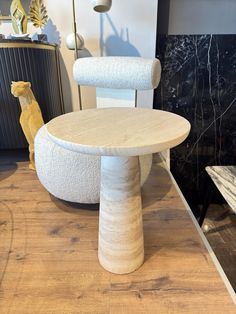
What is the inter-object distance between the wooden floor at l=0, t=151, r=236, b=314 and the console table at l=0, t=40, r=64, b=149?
460 millimetres

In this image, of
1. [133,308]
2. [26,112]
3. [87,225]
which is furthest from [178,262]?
[26,112]

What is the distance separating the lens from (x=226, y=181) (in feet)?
4.81

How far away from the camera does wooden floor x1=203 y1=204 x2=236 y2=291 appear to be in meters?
1.54

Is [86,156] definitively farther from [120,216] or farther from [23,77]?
[23,77]

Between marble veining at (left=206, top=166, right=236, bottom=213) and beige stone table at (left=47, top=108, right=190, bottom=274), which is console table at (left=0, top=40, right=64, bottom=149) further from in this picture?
marble veining at (left=206, top=166, right=236, bottom=213)

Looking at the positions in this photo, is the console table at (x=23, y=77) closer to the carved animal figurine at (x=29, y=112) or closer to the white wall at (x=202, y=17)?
the carved animal figurine at (x=29, y=112)

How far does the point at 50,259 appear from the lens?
2.54ft

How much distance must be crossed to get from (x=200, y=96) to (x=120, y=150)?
156 cm

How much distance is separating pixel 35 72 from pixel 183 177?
1498mm

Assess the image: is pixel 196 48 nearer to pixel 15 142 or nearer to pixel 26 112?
pixel 26 112

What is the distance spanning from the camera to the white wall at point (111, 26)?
1420mm

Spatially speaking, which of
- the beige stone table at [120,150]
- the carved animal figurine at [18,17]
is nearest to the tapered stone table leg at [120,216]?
the beige stone table at [120,150]

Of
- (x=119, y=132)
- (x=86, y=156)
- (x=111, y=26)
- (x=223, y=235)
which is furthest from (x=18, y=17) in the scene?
(x=223, y=235)

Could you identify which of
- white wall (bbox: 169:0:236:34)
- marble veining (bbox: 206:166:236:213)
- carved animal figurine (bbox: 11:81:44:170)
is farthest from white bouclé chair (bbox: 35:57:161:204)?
white wall (bbox: 169:0:236:34)
